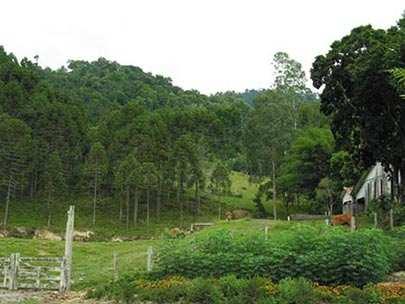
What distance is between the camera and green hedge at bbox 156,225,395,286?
16.9 meters

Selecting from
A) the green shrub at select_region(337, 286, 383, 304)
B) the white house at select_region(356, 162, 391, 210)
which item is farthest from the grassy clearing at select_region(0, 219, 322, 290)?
the white house at select_region(356, 162, 391, 210)

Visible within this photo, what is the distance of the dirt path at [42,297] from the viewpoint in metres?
19.0

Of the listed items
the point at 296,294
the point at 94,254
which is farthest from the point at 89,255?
the point at 296,294

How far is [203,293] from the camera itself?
51.9ft

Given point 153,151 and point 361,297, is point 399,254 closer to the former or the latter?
point 361,297

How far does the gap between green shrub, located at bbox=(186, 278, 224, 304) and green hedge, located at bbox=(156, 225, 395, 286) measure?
190 centimetres

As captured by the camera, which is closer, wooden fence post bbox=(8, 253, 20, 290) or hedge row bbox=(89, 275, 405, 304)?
hedge row bbox=(89, 275, 405, 304)

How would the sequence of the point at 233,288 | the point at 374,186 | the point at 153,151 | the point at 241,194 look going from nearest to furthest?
the point at 233,288
the point at 374,186
the point at 153,151
the point at 241,194

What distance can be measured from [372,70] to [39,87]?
243 feet

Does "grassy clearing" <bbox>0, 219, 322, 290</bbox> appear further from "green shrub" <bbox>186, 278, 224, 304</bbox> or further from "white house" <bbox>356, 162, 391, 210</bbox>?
"white house" <bbox>356, 162, 391, 210</bbox>

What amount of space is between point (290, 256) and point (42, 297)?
846 cm

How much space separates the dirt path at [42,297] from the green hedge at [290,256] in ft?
8.57

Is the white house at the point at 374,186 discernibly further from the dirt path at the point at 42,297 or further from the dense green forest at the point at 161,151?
the dirt path at the point at 42,297

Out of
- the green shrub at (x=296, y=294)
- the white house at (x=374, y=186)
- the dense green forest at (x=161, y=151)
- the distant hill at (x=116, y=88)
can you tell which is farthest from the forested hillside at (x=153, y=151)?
the green shrub at (x=296, y=294)
